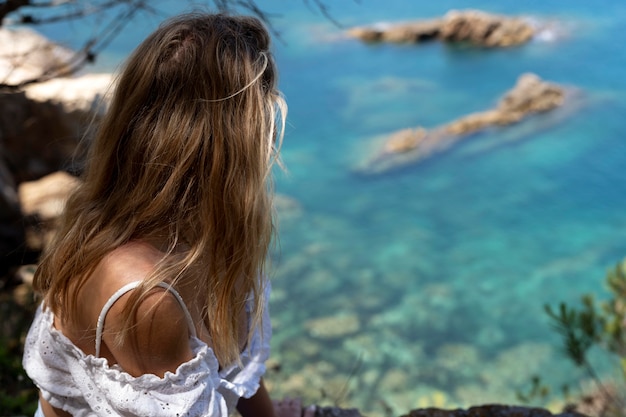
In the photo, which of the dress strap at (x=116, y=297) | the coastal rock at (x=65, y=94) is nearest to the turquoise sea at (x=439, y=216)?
the coastal rock at (x=65, y=94)

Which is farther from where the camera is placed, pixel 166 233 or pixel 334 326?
pixel 334 326

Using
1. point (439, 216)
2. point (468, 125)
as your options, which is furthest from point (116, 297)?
point (468, 125)

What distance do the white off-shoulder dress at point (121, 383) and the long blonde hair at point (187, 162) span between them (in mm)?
81

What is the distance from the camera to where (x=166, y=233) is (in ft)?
3.98

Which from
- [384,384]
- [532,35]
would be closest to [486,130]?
[532,35]

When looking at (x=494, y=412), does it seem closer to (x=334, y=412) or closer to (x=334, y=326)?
(x=334, y=412)

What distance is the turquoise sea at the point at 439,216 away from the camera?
4.93 metres

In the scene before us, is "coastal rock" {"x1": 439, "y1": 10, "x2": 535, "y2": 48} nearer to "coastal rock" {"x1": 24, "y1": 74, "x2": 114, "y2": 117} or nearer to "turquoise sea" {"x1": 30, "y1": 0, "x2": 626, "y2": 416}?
→ "turquoise sea" {"x1": 30, "y1": 0, "x2": 626, "y2": 416}

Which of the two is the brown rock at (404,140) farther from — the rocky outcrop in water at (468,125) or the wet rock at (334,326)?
the wet rock at (334,326)

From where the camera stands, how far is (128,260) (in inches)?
44.7

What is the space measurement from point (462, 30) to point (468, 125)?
7.50 ft

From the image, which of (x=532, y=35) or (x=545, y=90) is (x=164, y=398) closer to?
(x=545, y=90)

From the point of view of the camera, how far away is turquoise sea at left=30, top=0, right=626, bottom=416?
16.2 ft

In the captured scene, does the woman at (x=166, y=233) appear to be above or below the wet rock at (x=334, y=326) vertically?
above
